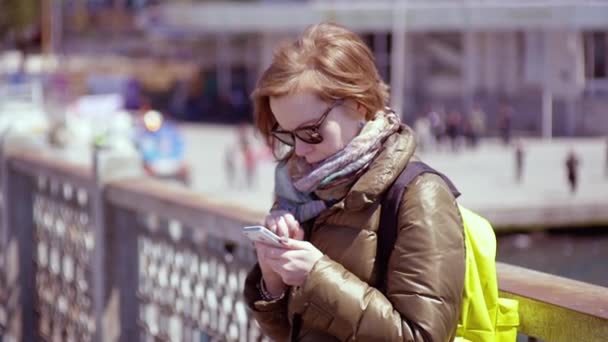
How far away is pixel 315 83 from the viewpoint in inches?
98.3

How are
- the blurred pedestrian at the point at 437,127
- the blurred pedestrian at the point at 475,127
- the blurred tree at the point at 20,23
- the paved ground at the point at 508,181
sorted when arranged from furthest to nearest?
1. the blurred tree at the point at 20,23
2. the blurred pedestrian at the point at 437,127
3. the blurred pedestrian at the point at 475,127
4. the paved ground at the point at 508,181

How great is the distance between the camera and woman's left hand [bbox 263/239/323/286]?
247 centimetres

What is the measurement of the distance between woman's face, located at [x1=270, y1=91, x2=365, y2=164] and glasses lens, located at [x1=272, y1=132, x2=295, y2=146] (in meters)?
0.03

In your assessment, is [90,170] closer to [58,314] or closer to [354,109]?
[58,314]

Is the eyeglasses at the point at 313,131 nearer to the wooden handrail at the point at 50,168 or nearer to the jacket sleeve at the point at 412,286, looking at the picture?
the jacket sleeve at the point at 412,286

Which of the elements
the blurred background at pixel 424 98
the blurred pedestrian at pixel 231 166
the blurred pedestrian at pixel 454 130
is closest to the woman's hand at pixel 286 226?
the blurred background at pixel 424 98

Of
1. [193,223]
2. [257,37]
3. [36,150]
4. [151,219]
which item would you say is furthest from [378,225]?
[257,37]

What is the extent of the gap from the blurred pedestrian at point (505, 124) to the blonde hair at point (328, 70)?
1448 inches

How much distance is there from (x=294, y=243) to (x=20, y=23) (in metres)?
72.5

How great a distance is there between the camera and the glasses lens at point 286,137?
259cm

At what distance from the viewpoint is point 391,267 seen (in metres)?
2.38

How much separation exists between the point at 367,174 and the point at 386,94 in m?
0.24

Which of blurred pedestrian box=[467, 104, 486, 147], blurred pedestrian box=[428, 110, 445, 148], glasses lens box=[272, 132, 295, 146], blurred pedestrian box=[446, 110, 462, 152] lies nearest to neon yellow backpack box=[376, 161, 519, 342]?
glasses lens box=[272, 132, 295, 146]

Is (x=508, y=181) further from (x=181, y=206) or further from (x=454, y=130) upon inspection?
(x=181, y=206)
